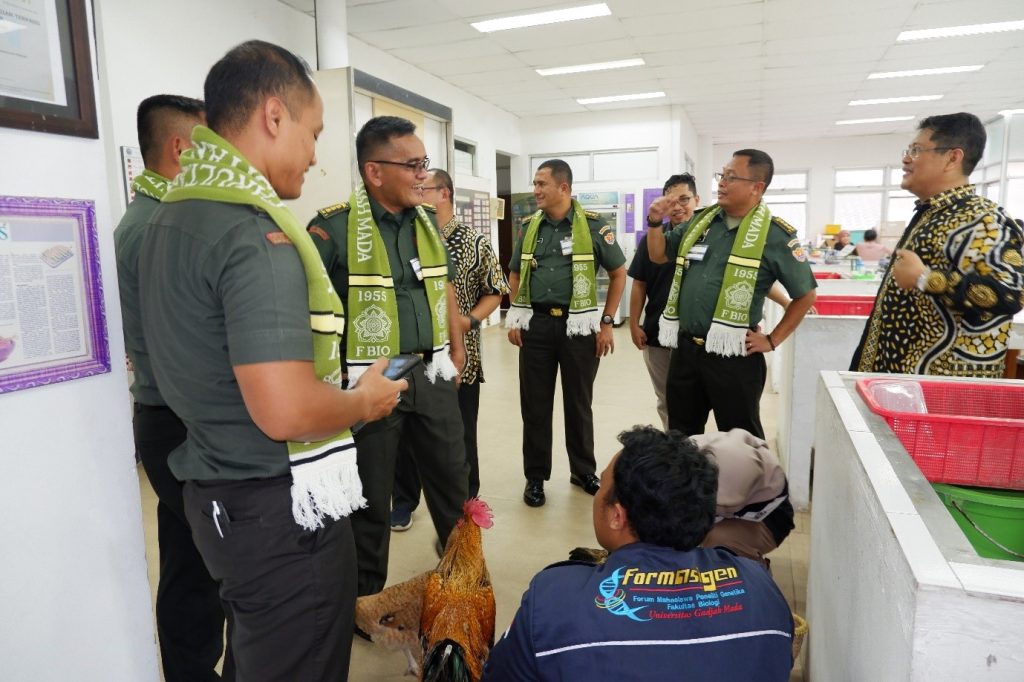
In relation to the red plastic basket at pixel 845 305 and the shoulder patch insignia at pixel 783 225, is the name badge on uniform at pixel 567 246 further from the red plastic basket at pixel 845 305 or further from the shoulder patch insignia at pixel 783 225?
the red plastic basket at pixel 845 305

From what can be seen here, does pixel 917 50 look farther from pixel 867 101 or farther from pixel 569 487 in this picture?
pixel 569 487

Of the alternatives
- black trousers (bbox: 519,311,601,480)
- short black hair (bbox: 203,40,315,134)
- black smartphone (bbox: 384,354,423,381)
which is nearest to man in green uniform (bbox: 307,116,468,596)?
black smartphone (bbox: 384,354,423,381)

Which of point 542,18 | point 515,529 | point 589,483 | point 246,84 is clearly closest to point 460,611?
point 246,84

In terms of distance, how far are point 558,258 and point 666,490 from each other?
231 centimetres

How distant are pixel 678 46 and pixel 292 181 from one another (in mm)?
6656

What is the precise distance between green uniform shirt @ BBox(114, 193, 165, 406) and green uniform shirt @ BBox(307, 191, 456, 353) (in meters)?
0.57

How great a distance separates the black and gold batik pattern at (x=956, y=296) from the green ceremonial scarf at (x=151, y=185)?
2291 millimetres

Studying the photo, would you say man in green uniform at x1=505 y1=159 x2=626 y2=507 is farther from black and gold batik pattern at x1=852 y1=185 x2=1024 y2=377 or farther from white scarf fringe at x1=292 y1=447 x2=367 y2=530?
white scarf fringe at x1=292 y1=447 x2=367 y2=530

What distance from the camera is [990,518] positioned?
129 cm

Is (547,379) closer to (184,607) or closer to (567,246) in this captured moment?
(567,246)

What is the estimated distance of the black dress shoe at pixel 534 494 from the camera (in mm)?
3340

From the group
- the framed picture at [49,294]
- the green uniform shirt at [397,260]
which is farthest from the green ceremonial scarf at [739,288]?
the framed picture at [49,294]

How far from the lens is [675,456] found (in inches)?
49.3

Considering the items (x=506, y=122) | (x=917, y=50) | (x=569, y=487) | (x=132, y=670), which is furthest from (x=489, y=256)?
(x=506, y=122)
